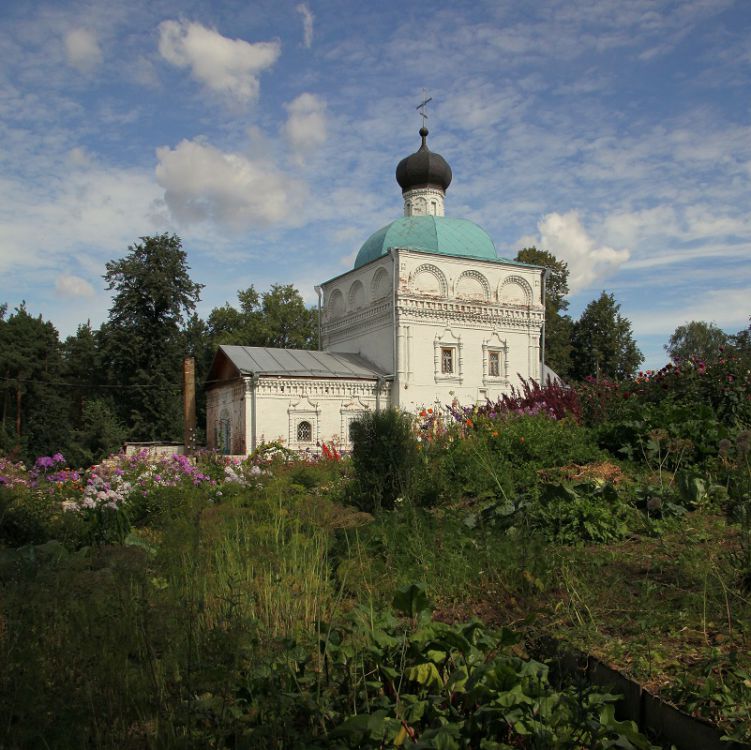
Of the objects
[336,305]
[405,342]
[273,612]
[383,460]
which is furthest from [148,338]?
[273,612]

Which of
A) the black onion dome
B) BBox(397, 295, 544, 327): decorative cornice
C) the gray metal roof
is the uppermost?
the black onion dome

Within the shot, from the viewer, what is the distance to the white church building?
2350cm

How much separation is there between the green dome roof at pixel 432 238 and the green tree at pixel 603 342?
38.7 feet

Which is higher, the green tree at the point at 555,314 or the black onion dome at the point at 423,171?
the black onion dome at the point at 423,171

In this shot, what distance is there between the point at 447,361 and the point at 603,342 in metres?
14.4

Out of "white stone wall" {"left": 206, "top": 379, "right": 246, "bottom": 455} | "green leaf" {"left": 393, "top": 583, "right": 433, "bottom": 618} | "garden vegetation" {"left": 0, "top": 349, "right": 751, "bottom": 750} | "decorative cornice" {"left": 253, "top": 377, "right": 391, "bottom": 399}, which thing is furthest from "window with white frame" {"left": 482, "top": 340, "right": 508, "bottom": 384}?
"green leaf" {"left": 393, "top": 583, "right": 433, "bottom": 618}

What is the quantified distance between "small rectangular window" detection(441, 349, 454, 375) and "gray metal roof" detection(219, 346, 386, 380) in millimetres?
2280

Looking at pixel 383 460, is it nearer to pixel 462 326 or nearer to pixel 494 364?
pixel 462 326

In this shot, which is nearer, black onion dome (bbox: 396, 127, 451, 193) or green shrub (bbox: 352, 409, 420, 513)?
green shrub (bbox: 352, 409, 420, 513)

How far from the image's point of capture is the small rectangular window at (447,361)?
26.4 meters

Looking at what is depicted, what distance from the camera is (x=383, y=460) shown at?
7656 millimetres

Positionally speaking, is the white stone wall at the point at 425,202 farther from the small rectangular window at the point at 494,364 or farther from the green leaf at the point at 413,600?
the green leaf at the point at 413,600

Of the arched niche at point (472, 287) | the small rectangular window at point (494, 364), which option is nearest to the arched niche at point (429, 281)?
the arched niche at point (472, 287)

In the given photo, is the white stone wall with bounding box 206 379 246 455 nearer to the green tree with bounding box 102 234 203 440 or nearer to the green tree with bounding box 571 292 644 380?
the green tree with bounding box 102 234 203 440
